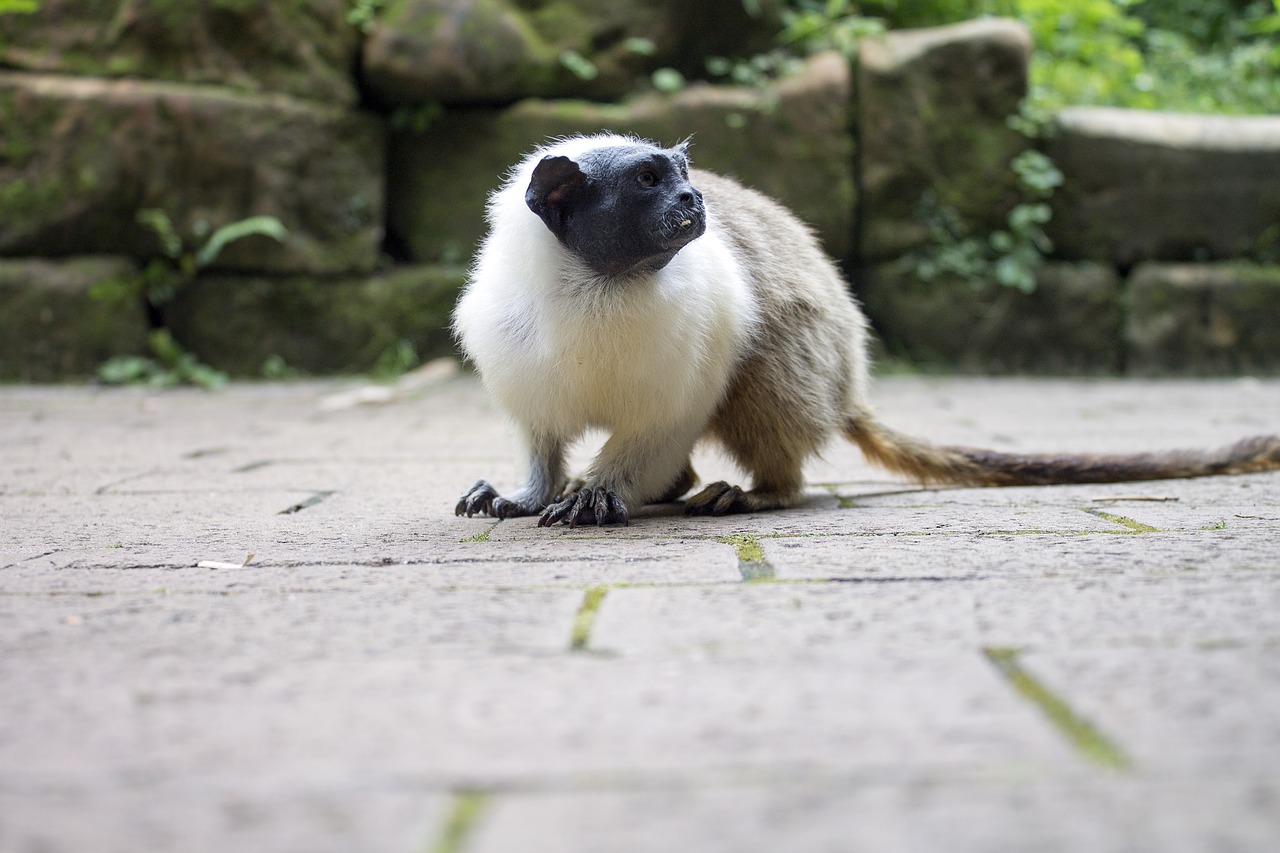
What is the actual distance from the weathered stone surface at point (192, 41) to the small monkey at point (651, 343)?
17.9 ft

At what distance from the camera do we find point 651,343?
3.48 metres

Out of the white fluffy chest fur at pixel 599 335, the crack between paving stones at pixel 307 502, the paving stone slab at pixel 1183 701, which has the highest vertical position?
the white fluffy chest fur at pixel 599 335

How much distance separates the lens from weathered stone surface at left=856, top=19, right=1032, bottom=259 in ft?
29.9

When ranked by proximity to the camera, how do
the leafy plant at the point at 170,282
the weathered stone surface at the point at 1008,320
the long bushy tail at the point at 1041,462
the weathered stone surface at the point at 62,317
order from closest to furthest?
the long bushy tail at the point at 1041,462 < the weathered stone surface at the point at 62,317 < the leafy plant at the point at 170,282 < the weathered stone surface at the point at 1008,320

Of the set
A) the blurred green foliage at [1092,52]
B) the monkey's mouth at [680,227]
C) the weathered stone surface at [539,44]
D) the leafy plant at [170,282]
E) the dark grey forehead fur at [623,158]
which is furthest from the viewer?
the blurred green foliage at [1092,52]

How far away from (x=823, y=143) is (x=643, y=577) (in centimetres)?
722

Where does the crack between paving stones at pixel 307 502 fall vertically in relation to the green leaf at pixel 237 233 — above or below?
below

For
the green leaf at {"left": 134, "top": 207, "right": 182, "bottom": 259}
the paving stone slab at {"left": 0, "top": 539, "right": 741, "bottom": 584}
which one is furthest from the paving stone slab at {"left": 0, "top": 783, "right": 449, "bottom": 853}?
the green leaf at {"left": 134, "top": 207, "right": 182, "bottom": 259}

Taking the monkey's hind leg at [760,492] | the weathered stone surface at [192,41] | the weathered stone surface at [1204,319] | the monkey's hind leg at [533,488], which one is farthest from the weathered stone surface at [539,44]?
the monkey's hind leg at [760,492]

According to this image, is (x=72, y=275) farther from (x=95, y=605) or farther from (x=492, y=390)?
(x=95, y=605)

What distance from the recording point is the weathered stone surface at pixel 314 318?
902 cm

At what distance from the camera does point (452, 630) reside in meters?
2.12

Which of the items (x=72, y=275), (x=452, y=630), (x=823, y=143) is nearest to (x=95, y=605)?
(x=452, y=630)

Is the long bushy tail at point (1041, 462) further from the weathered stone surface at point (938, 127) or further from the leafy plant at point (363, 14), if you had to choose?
the leafy plant at point (363, 14)
